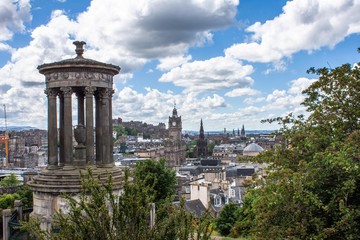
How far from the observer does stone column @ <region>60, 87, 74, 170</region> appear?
656 inches

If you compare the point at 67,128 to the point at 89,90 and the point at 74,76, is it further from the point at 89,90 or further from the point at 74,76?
the point at 74,76

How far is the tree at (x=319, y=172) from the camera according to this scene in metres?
11.1

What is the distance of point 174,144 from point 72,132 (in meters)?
116

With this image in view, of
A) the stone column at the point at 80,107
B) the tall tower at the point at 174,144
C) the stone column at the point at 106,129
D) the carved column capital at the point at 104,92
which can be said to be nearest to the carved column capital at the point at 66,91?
the carved column capital at the point at 104,92

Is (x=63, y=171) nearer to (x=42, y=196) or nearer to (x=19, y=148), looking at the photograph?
(x=42, y=196)

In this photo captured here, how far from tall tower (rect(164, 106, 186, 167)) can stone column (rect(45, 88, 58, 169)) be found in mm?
110103

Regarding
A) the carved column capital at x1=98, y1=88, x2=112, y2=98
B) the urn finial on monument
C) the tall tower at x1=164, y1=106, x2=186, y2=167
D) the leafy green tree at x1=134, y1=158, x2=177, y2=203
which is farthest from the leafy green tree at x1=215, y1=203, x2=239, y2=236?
the tall tower at x1=164, y1=106, x2=186, y2=167

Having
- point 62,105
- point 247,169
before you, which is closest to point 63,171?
point 62,105

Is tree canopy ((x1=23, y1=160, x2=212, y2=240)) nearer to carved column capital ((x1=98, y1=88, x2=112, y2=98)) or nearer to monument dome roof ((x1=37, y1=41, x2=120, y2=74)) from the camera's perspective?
monument dome roof ((x1=37, y1=41, x2=120, y2=74))

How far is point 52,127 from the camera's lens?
1711 cm

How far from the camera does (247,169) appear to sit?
285 ft

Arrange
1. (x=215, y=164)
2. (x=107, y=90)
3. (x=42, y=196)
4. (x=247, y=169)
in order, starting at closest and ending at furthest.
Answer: (x=42, y=196), (x=107, y=90), (x=247, y=169), (x=215, y=164)

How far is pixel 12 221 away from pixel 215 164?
310 feet

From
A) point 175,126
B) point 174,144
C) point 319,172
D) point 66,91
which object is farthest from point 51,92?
point 175,126
